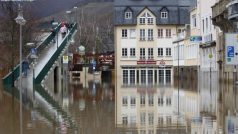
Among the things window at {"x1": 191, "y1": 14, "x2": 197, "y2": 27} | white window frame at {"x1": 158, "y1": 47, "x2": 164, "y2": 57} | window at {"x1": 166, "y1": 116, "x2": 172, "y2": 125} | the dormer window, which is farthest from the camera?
the dormer window

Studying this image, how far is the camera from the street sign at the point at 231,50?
34497 mm

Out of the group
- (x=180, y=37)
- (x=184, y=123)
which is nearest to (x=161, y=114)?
(x=184, y=123)

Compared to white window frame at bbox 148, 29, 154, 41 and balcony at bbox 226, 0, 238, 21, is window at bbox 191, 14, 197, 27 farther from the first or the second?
balcony at bbox 226, 0, 238, 21

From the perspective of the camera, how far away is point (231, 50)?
34906 mm

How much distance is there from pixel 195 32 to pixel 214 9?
19266 mm

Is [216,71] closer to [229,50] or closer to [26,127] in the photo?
[229,50]

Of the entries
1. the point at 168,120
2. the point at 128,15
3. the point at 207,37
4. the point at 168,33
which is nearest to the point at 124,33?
the point at 128,15

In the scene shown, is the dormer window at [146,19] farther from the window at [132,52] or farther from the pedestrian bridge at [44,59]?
the pedestrian bridge at [44,59]

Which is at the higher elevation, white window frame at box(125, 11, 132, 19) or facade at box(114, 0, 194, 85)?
white window frame at box(125, 11, 132, 19)

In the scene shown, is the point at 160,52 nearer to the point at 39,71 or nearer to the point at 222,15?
the point at 39,71

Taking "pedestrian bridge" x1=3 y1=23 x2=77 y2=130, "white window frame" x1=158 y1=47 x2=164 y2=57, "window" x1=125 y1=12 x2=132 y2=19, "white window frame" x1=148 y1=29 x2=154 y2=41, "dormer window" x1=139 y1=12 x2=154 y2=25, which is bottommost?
"pedestrian bridge" x1=3 y1=23 x2=77 y2=130

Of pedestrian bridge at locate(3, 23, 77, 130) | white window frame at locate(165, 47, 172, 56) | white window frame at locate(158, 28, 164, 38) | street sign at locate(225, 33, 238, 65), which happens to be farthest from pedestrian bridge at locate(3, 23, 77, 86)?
white window frame at locate(158, 28, 164, 38)

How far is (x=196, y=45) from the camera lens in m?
79.4

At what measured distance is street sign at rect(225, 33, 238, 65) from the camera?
113 feet
